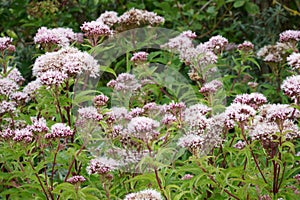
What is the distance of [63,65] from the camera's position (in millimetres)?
2727

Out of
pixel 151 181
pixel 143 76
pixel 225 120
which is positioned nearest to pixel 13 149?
pixel 151 181

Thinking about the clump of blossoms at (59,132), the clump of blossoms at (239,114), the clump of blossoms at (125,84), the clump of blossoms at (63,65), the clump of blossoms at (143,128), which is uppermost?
the clump of blossoms at (125,84)

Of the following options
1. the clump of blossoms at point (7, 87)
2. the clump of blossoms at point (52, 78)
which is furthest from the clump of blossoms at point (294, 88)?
the clump of blossoms at point (7, 87)

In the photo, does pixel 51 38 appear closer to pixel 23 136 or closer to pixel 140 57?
pixel 140 57

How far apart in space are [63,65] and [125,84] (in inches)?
27.6

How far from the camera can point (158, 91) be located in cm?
379

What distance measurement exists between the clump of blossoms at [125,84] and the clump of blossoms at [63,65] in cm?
46

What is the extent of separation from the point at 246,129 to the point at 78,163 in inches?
35.1

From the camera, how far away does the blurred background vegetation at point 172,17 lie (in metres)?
5.95

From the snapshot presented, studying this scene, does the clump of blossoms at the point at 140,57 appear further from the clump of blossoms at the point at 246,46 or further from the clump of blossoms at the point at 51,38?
the clump of blossoms at the point at 246,46

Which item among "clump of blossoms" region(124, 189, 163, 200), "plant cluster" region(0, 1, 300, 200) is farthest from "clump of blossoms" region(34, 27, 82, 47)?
"clump of blossoms" region(124, 189, 163, 200)

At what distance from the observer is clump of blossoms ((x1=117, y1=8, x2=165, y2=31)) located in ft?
12.7

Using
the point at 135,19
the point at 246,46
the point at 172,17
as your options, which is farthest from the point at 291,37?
the point at 172,17

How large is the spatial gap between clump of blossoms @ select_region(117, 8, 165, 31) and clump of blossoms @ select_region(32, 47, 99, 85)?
3.57 feet
